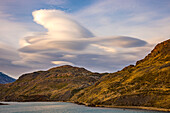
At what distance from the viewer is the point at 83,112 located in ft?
436

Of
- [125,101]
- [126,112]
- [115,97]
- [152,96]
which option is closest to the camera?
[126,112]

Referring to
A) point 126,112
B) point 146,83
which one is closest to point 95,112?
point 126,112

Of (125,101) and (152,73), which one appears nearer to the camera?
(125,101)

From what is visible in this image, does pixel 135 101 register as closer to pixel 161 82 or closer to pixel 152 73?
pixel 161 82

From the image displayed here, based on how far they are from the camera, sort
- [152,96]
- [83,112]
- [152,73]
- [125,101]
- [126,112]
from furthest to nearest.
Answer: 1. [152,73]
2. [125,101]
3. [152,96]
4. [83,112]
5. [126,112]

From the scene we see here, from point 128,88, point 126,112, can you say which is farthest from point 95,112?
point 128,88

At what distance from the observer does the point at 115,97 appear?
169m

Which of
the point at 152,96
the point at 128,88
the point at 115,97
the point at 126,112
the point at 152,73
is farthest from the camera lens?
the point at 152,73

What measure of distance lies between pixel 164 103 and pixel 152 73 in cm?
6685

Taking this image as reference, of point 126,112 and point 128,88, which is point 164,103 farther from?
point 128,88

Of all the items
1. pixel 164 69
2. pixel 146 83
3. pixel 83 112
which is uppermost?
pixel 164 69

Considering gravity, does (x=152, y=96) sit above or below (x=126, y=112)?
above

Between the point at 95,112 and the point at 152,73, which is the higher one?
the point at 152,73

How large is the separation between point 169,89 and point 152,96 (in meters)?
17.6
